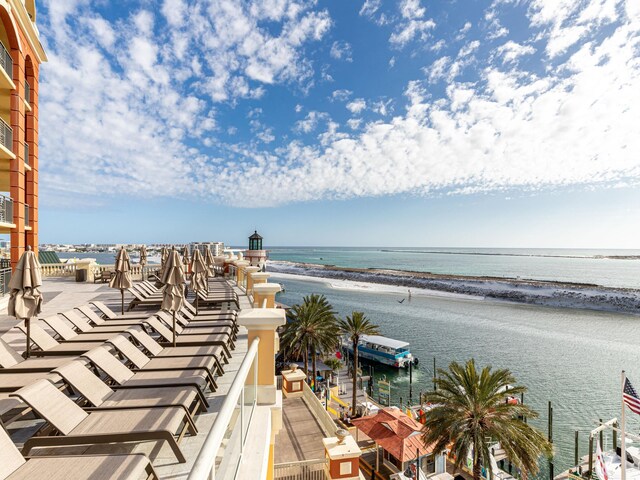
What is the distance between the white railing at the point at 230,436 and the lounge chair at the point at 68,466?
639 millimetres

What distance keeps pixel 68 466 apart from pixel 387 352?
30.1 metres

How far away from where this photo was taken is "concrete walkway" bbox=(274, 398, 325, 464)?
9.44m

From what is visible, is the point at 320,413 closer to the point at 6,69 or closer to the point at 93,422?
the point at 93,422

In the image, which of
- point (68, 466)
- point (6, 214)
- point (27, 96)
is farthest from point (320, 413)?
point (27, 96)

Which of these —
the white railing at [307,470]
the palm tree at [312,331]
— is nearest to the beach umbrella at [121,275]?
the white railing at [307,470]

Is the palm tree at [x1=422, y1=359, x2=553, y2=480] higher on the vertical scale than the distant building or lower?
lower

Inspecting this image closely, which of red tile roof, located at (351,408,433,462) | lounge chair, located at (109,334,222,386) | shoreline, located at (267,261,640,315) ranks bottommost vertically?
shoreline, located at (267,261,640,315)

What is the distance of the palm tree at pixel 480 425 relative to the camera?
35.7ft

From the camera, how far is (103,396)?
13.3ft

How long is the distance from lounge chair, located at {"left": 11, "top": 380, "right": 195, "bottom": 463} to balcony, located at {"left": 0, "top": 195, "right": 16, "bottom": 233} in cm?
1183

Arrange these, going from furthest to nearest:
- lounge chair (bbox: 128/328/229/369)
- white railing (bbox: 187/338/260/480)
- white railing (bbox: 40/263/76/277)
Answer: white railing (bbox: 40/263/76/277), lounge chair (bbox: 128/328/229/369), white railing (bbox: 187/338/260/480)

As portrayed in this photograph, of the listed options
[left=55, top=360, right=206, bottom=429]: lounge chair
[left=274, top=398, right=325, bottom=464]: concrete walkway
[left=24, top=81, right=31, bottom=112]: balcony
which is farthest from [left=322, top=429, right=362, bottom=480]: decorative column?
[left=24, top=81, right=31, bottom=112]: balcony

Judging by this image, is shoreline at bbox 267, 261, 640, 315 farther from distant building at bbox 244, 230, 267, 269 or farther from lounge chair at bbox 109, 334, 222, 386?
lounge chair at bbox 109, 334, 222, 386

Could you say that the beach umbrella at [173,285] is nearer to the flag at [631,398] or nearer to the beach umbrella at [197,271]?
the beach umbrella at [197,271]
